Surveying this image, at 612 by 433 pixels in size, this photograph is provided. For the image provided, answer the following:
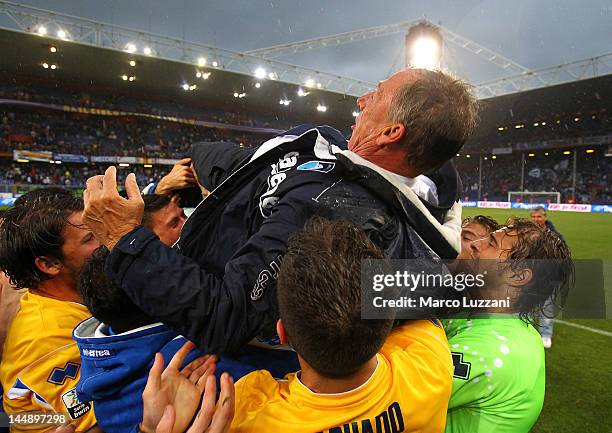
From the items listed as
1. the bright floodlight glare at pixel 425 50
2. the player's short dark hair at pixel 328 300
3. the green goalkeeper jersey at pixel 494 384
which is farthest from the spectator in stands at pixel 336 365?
the bright floodlight glare at pixel 425 50

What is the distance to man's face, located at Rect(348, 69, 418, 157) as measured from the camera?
148 cm

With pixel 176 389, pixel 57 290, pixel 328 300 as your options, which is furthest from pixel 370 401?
pixel 57 290

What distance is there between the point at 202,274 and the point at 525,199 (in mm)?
38610

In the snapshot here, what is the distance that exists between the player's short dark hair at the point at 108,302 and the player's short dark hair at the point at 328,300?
535 millimetres

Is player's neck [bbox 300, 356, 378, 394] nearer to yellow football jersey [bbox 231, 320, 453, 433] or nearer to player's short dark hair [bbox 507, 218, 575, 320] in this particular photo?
yellow football jersey [bbox 231, 320, 453, 433]

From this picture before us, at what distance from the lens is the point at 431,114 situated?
1.42 m

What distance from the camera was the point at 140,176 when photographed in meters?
33.1

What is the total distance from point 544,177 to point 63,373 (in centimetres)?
4430

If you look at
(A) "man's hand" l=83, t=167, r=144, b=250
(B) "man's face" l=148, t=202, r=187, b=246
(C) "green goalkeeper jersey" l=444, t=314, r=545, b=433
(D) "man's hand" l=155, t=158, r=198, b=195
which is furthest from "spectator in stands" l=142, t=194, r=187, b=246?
(C) "green goalkeeper jersey" l=444, t=314, r=545, b=433

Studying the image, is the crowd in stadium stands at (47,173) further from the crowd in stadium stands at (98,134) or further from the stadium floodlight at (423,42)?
the stadium floodlight at (423,42)

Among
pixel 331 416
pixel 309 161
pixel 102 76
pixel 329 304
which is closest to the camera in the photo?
pixel 329 304

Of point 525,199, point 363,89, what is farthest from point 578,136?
point 363,89

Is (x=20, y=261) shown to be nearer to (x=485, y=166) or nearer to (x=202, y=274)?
(x=202, y=274)

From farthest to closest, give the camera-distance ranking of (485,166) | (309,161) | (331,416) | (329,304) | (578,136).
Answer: (485,166) → (578,136) → (309,161) → (331,416) → (329,304)
